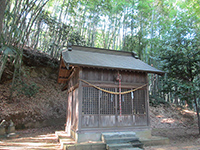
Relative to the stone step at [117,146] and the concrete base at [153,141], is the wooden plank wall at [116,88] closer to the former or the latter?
the concrete base at [153,141]

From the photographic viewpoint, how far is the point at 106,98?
21.2 ft

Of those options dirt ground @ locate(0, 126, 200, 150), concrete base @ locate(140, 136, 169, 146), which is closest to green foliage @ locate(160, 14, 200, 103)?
dirt ground @ locate(0, 126, 200, 150)

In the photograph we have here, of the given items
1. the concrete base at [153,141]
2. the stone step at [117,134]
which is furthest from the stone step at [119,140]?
the concrete base at [153,141]

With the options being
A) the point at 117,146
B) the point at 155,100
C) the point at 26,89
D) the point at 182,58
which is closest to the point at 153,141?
the point at 117,146

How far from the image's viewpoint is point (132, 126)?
661 centimetres

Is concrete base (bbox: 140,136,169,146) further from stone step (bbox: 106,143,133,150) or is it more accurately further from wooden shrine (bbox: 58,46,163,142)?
stone step (bbox: 106,143,133,150)

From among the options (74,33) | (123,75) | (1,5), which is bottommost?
(123,75)

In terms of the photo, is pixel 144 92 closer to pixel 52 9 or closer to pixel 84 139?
pixel 84 139

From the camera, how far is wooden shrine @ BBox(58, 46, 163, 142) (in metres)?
5.95

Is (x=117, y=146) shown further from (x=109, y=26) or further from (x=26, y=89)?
(x=109, y=26)

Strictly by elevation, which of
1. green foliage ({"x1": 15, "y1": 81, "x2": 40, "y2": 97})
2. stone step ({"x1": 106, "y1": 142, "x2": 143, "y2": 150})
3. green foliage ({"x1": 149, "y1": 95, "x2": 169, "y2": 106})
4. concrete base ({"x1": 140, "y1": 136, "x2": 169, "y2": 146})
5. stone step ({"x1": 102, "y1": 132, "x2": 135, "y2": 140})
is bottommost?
concrete base ({"x1": 140, "y1": 136, "x2": 169, "y2": 146})

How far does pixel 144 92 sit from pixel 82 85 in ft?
9.73

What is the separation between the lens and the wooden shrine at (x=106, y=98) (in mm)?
5953

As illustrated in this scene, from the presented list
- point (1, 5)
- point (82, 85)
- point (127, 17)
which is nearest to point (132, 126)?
point (82, 85)
